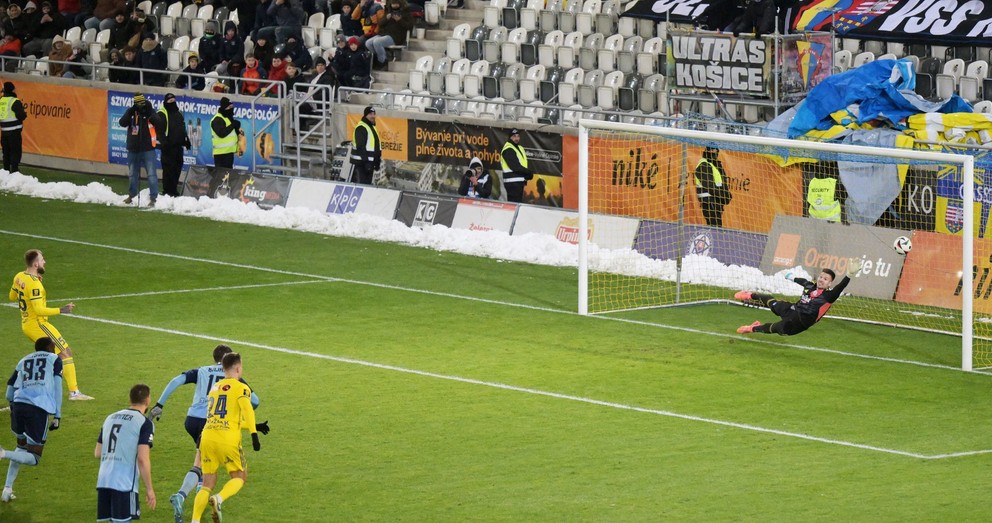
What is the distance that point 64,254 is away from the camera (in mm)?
24047

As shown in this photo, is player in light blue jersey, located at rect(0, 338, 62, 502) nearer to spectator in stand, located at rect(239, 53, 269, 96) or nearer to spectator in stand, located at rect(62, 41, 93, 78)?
spectator in stand, located at rect(239, 53, 269, 96)

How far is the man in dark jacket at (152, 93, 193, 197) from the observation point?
2830cm

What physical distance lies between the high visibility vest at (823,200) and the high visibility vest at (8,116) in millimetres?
16598

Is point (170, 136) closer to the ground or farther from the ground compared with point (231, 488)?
farther from the ground

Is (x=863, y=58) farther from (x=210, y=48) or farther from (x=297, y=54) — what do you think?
(x=210, y=48)

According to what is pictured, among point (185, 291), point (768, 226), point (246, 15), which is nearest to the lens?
point (185, 291)

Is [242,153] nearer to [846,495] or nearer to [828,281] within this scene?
[828,281]

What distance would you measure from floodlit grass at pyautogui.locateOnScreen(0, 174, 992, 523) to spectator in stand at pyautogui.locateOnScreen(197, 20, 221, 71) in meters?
10.3

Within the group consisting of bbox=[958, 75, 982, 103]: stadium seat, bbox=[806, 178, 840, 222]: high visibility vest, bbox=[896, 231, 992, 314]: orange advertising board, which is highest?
bbox=[958, 75, 982, 103]: stadium seat

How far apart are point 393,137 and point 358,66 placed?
330 cm

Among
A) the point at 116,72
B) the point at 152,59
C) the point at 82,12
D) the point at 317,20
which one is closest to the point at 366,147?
the point at 317,20

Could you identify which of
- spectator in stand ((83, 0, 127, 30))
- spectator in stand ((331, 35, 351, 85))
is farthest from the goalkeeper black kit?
spectator in stand ((83, 0, 127, 30))

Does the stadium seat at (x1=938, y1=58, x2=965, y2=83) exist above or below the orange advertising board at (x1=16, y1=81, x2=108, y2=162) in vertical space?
above

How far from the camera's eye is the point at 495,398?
15.5 m
